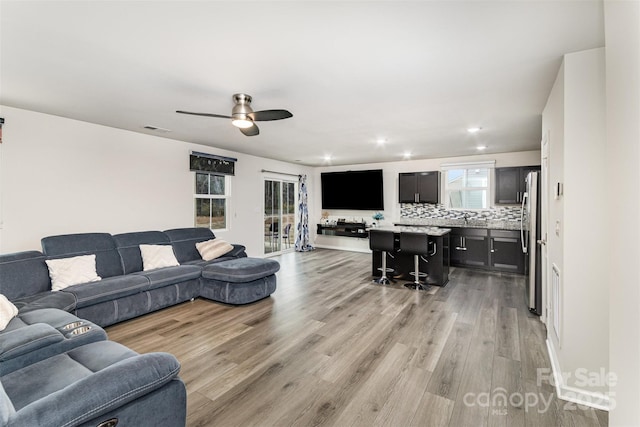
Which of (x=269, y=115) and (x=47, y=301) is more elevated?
(x=269, y=115)

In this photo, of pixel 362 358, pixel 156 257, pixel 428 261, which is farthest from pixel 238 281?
pixel 428 261

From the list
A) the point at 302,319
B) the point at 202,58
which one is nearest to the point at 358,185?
the point at 302,319

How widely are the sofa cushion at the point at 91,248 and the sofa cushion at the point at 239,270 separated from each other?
116 centimetres

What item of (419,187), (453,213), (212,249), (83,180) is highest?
(419,187)

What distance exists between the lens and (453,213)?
6961 millimetres

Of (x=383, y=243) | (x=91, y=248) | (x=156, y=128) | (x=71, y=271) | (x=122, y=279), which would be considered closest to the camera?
(x=71, y=271)

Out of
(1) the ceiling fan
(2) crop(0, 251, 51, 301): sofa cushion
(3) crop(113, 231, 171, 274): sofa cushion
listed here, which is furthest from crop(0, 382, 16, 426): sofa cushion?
(3) crop(113, 231, 171, 274): sofa cushion

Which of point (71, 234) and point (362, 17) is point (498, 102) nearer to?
point (362, 17)

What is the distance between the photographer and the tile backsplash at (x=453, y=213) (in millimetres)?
6395

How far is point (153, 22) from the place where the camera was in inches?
73.7

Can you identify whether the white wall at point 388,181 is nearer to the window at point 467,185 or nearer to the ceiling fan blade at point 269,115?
the window at point 467,185

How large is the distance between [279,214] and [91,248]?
4.60 m

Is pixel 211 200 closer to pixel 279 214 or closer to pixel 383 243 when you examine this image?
pixel 279 214

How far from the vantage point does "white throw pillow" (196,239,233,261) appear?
4.78m
